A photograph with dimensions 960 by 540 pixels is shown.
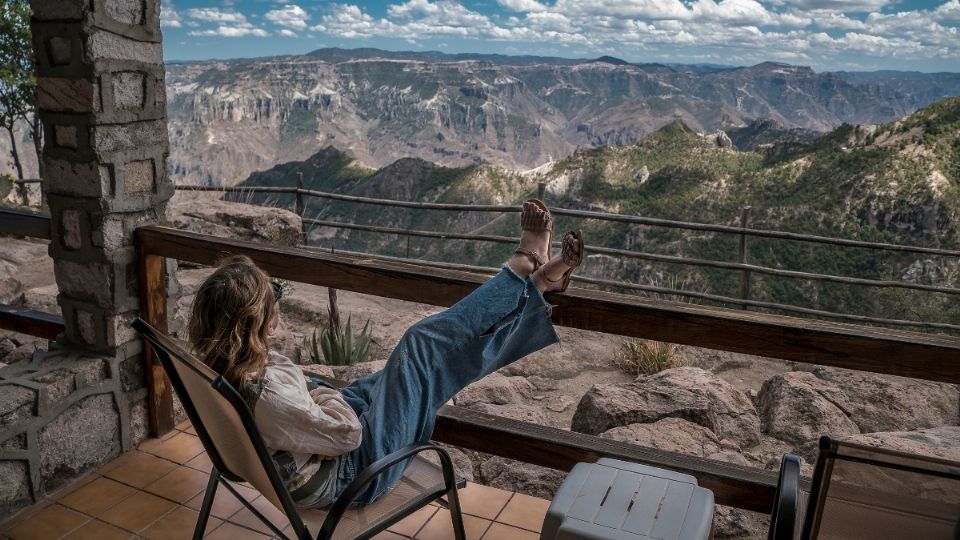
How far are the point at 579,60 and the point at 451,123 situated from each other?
2333 inches

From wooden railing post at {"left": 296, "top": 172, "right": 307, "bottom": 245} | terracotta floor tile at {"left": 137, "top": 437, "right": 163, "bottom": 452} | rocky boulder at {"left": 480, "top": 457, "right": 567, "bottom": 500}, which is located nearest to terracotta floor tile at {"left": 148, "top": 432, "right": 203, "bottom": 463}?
terracotta floor tile at {"left": 137, "top": 437, "right": 163, "bottom": 452}

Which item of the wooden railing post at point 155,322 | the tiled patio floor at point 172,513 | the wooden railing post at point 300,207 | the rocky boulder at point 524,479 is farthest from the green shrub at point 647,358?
the wooden railing post at point 300,207

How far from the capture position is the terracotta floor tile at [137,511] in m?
2.09

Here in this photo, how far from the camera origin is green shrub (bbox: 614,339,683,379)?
4992 millimetres

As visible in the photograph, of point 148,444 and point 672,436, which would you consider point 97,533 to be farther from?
point 672,436

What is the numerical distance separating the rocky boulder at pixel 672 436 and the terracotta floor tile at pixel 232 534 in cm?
141

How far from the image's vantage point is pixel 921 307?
31.6ft

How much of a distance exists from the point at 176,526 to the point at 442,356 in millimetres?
998

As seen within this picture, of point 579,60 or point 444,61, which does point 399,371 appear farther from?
point 579,60

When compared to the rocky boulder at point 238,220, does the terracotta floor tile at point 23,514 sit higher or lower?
lower

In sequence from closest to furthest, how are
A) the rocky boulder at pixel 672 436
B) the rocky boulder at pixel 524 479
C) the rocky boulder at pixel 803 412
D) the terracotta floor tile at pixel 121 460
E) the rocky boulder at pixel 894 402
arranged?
the terracotta floor tile at pixel 121 460 < the rocky boulder at pixel 524 479 < the rocky boulder at pixel 672 436 < the rocky boulder at pixel 803 412 < the rocky boulder at pixel 894 402

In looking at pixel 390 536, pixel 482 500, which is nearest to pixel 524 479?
pixel 482 500

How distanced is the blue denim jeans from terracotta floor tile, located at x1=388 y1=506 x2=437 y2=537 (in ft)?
1.44

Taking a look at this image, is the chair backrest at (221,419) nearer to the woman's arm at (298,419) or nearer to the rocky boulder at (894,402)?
the woman's arm at (298,419)
